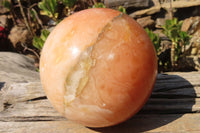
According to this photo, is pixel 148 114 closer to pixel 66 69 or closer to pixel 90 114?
pixel 90 114

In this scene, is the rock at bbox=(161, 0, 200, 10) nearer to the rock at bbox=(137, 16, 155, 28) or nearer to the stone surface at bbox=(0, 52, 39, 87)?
the rock at bbox=(137, 16, 155, 28)

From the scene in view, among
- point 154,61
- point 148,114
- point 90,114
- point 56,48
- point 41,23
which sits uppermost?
point 41,23

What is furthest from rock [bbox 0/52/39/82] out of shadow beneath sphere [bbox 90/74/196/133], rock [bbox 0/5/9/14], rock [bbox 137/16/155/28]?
rock [bbox 137/16/155/28]

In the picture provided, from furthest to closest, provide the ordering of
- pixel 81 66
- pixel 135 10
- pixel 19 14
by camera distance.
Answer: pixel 19 14 → pixel 135 10 → pixel 81 66

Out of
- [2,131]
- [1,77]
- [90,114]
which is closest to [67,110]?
[90,114]

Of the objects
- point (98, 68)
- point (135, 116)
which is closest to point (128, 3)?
point (135, 116)
